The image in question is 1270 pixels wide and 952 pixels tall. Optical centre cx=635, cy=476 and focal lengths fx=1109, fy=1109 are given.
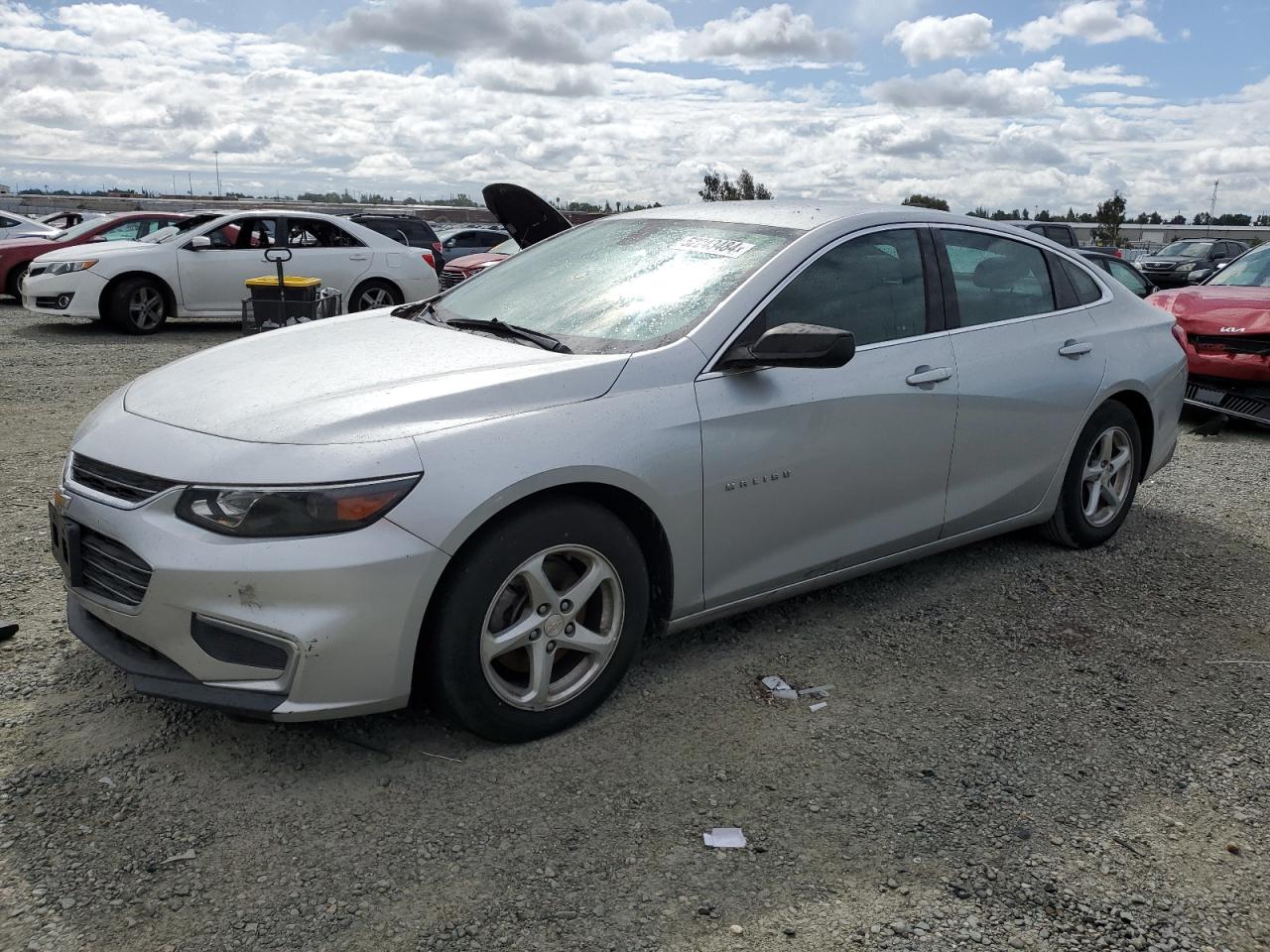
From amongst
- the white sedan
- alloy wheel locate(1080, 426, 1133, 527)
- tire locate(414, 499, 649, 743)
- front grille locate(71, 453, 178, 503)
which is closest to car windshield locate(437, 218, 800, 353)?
tire locate(414, 499, 649, 743)

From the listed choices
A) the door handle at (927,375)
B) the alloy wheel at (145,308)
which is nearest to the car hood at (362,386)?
the door handle at (927,375)

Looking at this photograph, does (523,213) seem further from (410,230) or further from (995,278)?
(410,230)

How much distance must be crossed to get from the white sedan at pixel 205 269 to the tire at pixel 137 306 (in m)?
0.01

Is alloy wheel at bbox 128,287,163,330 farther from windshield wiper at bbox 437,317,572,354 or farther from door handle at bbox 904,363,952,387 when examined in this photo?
door handle at bbox 904,363,952,387

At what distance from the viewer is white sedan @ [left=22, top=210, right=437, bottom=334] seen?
1288cm

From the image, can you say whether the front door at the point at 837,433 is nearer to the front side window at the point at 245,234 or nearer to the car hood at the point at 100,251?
the front side window at the point at 245,234

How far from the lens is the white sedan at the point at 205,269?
12883 millimetres

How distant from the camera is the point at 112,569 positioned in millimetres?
3086

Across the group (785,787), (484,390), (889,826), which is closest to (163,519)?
(484,390)

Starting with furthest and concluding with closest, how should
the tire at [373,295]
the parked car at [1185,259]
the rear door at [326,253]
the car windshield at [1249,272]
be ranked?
the parked car at [1185,259] → the tire at [373,295] → the rear door at [326,253] → the car windshield at [1249,272]

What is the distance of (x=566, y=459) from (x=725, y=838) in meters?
1.12

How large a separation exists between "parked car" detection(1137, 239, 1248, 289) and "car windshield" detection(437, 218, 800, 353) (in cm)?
2879

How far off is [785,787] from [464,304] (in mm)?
2264

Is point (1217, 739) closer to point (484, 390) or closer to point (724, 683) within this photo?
point (724, 683)
